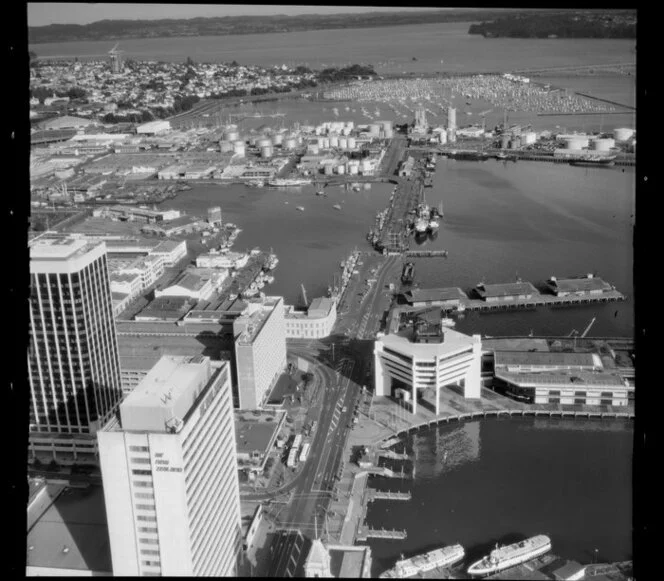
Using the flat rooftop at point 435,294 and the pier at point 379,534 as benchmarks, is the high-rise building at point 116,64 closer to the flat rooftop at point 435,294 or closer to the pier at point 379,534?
the flat rooftop at point 435,294

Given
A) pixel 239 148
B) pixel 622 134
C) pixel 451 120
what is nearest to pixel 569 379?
pixel 622 134

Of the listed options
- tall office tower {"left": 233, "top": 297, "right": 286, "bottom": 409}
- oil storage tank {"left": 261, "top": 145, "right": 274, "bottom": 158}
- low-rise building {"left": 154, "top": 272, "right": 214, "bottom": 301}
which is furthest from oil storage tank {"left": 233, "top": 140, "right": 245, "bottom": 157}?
tall office tower {"left": 233, "top": 297, "right": 286, "bottom": 409}

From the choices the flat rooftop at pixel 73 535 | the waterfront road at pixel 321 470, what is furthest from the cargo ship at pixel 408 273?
the flat rooftop at pixel 73 535

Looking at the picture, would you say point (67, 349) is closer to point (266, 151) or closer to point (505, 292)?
point (505, 292)

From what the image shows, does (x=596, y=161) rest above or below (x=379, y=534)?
above

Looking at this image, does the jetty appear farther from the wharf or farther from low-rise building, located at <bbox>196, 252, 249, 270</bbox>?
low-rise building, located at <bbox>196, 252, 249, 270</bbox>

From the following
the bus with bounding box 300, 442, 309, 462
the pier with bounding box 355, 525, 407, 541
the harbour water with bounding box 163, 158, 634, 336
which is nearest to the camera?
the pier with bounding box 355, 525, 407, 541

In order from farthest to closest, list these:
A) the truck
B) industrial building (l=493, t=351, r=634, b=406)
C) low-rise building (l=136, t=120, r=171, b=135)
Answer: low-rise building (l=136, t=120, r=171, b=135) < industrial building (l=493, t=351, r=634, b=406) < the truck
